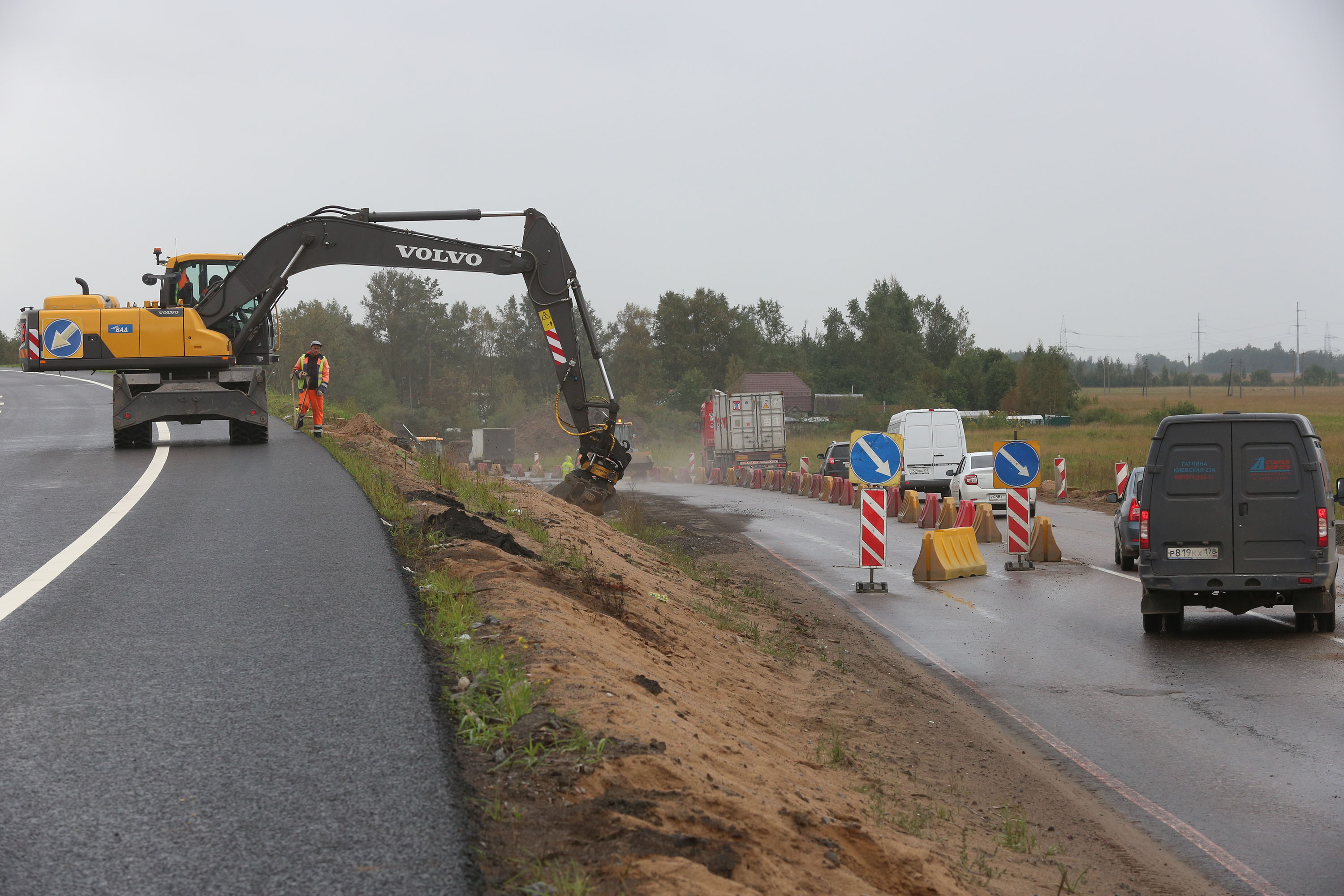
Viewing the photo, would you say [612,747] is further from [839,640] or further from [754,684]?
[839,640]

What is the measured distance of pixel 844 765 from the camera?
7.08 meters

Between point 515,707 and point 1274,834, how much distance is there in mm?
4093

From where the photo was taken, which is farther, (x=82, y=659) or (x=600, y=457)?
(x=600, y=457)

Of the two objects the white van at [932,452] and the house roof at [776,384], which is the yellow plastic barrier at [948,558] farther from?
the house roof at [776,384]

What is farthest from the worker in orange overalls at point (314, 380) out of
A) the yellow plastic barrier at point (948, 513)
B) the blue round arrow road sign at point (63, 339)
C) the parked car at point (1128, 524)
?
the parked car at point (1128, 524)

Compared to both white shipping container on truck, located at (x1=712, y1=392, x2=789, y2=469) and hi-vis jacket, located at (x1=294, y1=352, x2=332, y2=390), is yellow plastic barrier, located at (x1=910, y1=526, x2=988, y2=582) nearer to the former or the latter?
hi-vis jacket, located at (x1=294, y1=352, x2=332, y2=390)

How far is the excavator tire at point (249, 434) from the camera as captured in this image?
65.0 ft

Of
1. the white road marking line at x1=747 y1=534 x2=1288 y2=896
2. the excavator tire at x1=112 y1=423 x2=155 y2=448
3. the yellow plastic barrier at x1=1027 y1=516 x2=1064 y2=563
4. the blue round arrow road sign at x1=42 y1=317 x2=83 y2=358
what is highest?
the blue round arrow road sign at x1=42 y1=317 x2=83 y2=358

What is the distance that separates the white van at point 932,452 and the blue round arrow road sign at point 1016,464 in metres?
11.0

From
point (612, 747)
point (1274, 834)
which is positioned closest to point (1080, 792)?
point (1274, 834)

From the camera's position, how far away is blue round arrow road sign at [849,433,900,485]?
16.5 metres

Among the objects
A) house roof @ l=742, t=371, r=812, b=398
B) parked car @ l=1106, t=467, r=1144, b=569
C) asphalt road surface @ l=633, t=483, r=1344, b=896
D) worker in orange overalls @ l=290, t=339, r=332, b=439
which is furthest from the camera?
house roof @ l=742, t=371, r=812, b=398

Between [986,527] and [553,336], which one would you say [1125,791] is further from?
[986,527]

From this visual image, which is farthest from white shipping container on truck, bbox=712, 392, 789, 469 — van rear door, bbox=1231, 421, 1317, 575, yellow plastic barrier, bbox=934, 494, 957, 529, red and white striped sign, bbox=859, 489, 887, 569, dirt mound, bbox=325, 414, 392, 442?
van rear door, bbox=1231, 421, 1317, 575
